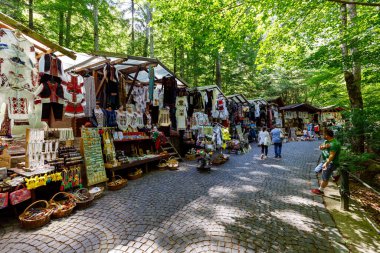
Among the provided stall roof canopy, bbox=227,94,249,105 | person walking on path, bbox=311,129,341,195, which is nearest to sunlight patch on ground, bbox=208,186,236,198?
person walking on path, bbox=311,129,341,195

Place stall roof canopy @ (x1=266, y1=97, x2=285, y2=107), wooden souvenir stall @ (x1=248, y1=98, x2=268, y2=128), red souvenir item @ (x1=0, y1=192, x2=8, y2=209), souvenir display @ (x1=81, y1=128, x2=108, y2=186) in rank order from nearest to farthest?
red souvenir item @ (x1=0, y1=192, x2=8, y2=209) → souvenir display @ (x1=81, y1=128, x2=108, y2=186) → wooden souvenir stall @ (x1=248, y1=98, x2=268, y2=128) → stall roof canopy @ (x1=266, y1=97, x2=285, y2=107)

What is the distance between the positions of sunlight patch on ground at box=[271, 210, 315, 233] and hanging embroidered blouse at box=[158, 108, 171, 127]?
21.7ft

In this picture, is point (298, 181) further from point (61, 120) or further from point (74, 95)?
point (61, 120)

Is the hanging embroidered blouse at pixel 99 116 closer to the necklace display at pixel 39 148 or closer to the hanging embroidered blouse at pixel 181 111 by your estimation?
the necklace display at pixel 39 148

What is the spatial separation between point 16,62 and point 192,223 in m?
4.93

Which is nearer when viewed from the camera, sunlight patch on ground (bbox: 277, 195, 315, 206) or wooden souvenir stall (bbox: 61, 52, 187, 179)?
sunlight patch on ground (bbox: 277, 195, 315, 206)

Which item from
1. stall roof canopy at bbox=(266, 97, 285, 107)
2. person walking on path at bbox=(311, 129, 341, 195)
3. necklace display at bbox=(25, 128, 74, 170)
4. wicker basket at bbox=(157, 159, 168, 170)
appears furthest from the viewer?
stall roof canopy at bbox=(266, 97, 285, 107)

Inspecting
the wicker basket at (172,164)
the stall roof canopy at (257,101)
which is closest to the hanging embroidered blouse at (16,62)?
the wicker basket at (172,164)

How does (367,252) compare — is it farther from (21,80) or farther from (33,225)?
(21,80)

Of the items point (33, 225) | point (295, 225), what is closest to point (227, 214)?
point (295, 225)

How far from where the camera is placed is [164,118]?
9836 millimetres

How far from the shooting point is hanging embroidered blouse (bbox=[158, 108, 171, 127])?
32.1 feet

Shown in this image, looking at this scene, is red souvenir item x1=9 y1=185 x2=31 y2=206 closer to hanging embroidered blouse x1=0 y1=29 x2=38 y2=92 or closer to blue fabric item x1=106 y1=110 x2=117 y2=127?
hanging embroidered blouse x1=0 y1=29 x2=38 y2=92

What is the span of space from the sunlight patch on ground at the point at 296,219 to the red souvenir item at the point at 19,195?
570 centimetres
